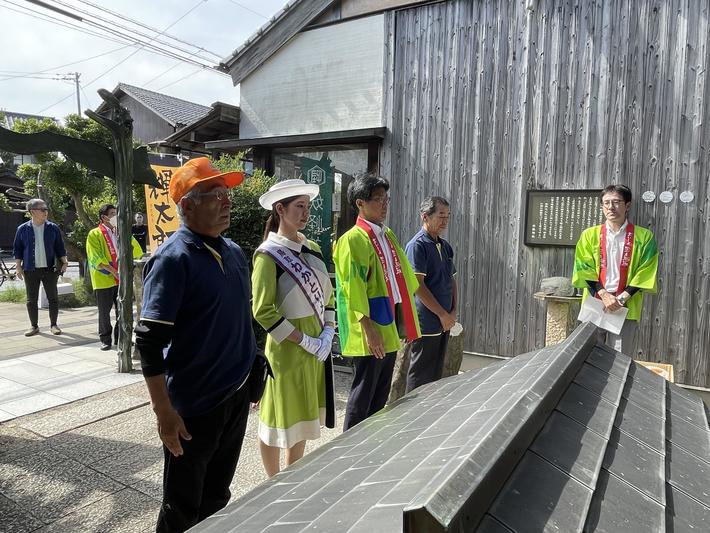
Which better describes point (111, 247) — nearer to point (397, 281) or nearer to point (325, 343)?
point (397, 281)

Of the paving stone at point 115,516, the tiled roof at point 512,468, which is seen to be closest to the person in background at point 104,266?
the paving stone at point 115,516

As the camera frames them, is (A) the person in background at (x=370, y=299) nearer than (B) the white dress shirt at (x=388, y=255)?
Yes

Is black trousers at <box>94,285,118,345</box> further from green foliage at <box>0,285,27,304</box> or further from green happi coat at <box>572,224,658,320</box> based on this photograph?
green foliage at <box>0,285,27,304</box>

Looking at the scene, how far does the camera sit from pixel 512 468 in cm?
96

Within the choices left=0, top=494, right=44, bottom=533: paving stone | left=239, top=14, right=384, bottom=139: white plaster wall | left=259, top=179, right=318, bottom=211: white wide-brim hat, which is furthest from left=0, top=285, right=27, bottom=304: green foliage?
left=259, top=179, right=318, bottom=211: white wide-brim hat

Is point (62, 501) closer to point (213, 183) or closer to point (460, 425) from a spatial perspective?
point (213, 183)

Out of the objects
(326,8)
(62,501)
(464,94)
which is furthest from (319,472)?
(326,8)

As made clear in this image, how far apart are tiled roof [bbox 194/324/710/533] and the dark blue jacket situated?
25.3 feet

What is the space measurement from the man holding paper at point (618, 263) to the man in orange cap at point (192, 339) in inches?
141

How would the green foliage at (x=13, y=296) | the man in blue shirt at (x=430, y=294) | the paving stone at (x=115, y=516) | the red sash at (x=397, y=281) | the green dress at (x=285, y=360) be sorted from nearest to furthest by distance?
the green dress at (x=285, y=360)
the paving stone at (x=115, y=516)
the red sash at (x=397, y=281)
the man in blue shirt at (x=430, y=294)
the green foliage at (x=13, y=296)

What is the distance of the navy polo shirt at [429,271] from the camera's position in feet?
12.9

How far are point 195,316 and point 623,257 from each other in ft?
12.9

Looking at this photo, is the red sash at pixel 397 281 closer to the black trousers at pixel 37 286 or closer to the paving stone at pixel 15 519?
the paving stone at pixel 15 519

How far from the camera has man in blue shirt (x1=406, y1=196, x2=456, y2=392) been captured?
393 cm
